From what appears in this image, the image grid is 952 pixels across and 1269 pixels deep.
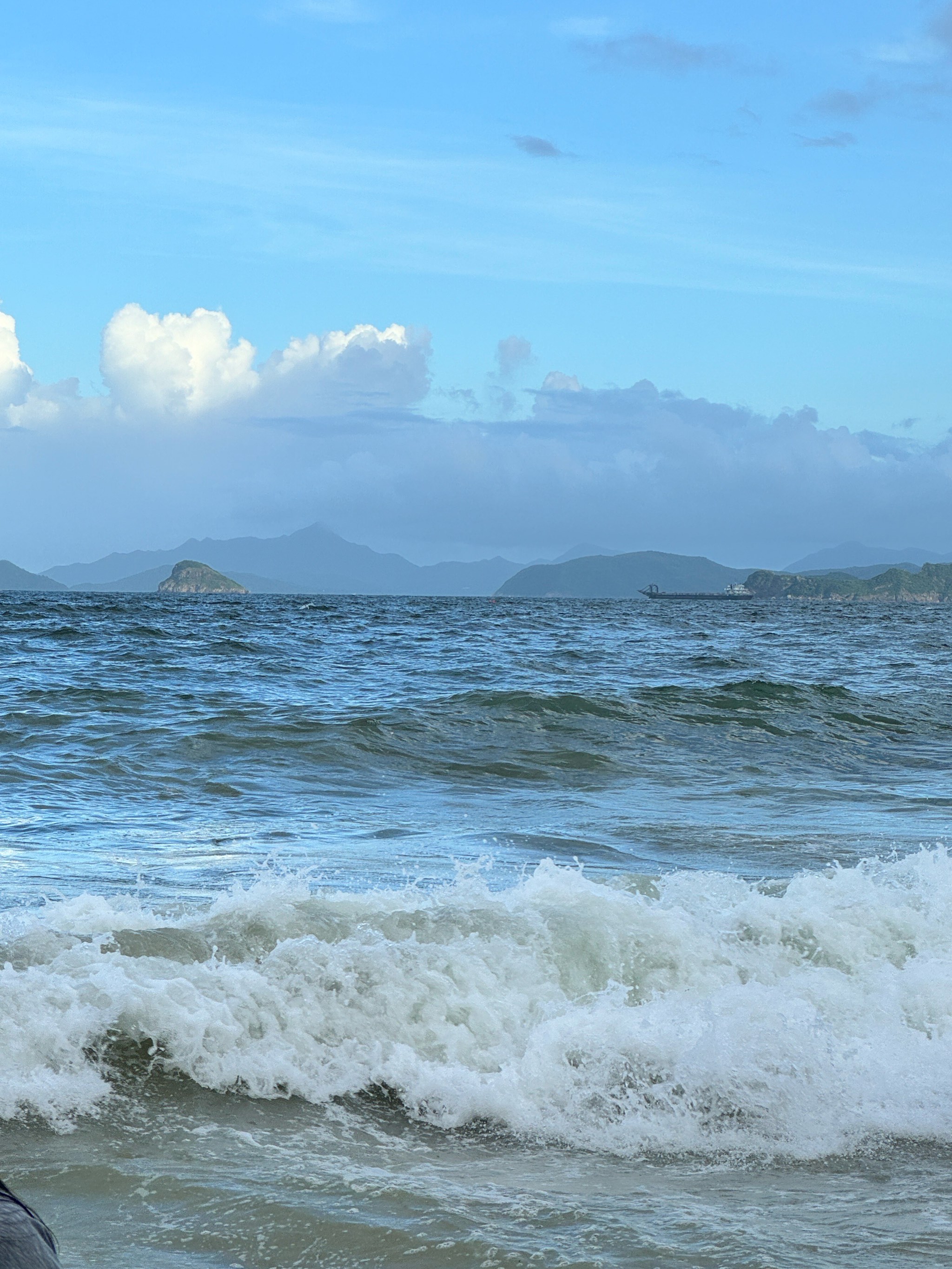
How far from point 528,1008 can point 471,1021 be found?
31cm

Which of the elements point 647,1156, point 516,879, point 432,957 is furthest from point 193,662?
point 647,1156

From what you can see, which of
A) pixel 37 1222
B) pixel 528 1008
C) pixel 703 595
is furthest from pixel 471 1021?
pixel 703 595

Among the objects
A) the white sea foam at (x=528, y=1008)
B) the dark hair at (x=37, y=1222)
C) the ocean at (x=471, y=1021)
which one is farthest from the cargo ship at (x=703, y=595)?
the dark hair at (x=37, y=1222)

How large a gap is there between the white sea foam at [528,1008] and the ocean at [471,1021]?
16 millimetres

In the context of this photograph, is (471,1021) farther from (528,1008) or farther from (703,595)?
(703,595)

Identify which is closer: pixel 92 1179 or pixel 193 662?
pixel 92 1179

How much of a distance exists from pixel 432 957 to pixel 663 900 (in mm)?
1731

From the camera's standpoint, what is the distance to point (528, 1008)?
5.32 metres

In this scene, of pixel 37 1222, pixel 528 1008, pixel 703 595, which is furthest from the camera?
pixel 703 595

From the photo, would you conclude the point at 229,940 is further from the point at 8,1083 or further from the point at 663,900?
the point at 663,900

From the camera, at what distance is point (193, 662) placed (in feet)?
79.3

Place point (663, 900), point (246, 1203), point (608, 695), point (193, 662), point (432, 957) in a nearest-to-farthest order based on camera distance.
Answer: point (246, 1203)
point (432, 957)
point (663, 900)
point (608, 695)
point (193, 662)

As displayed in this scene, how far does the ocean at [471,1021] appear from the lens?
361 cm

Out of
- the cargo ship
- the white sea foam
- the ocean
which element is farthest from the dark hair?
the cargo ship
